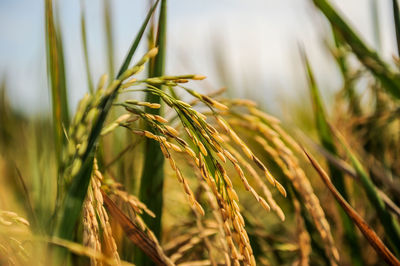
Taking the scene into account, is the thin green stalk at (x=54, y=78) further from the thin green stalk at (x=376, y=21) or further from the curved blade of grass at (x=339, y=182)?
the thin green stalk at (x=376, y=21)

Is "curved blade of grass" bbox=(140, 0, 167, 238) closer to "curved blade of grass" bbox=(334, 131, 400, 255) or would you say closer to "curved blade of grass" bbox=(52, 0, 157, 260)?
"curved blade of grass" bbox=(52, 0, 157, 260)

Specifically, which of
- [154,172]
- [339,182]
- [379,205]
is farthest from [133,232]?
[339,182]

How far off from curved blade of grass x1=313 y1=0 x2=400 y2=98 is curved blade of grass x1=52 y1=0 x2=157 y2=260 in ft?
1.63

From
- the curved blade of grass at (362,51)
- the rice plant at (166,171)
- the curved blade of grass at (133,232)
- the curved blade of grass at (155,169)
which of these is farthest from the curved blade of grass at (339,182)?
the curved blade of grass at (133,232)

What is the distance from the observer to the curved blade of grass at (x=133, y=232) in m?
0.52

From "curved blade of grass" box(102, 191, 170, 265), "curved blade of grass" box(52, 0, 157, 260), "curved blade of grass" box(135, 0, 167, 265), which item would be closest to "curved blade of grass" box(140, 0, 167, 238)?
"curved blade of grass" box(135, 0, 167, 265)

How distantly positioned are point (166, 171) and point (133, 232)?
36 centimetres

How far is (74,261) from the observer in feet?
1.87

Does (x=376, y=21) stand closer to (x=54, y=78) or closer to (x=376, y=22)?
(x=376, y=22)

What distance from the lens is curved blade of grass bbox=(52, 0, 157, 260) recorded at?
0.38m

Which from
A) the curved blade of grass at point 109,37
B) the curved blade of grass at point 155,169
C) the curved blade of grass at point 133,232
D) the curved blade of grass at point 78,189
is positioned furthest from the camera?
the curved blade of grass at point 109,37

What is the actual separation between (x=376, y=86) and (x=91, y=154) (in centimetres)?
105

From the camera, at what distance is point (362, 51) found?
29.4 inches

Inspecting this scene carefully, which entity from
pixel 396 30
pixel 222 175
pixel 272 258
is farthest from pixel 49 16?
pixel 272 258
